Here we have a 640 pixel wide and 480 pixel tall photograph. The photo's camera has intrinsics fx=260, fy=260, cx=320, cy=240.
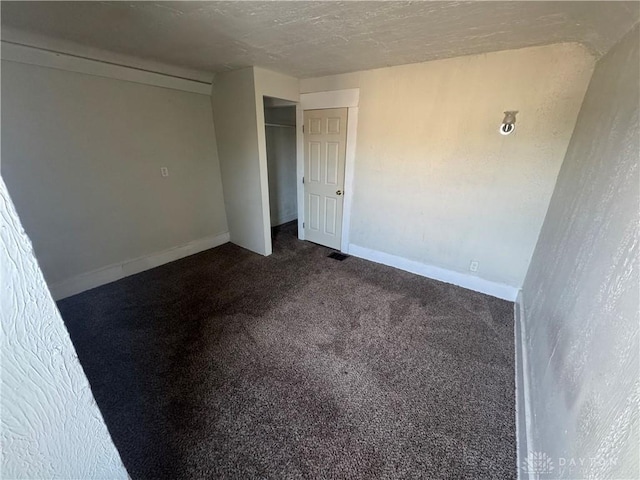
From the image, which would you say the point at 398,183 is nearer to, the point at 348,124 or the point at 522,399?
the point at 348,124

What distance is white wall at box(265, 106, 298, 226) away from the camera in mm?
4426

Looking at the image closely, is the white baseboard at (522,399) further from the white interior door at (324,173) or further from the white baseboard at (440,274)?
the white interior door at (324,173)

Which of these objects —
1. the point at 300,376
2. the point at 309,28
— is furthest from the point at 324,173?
the point at 300,376

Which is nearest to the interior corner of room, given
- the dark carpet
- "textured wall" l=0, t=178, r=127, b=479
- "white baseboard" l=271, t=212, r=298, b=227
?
"textured wall" l=0, t=178, r=127, b=479

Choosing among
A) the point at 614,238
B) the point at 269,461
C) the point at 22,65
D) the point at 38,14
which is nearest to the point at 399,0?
the point at 614,238

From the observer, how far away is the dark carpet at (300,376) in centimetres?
134

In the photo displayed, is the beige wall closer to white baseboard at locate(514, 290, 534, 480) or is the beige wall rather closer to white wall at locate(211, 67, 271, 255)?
white wall at locate(211, 67, 271, 255)

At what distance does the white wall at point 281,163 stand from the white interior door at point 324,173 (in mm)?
992

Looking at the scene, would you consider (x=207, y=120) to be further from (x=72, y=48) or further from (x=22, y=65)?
(x=22, y=65)

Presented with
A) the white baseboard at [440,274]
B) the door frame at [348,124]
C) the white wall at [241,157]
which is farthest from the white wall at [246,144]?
the white baseboard at [440,274]

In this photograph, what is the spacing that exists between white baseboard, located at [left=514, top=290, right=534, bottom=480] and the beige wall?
12.4 ft

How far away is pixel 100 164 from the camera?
2.65 m

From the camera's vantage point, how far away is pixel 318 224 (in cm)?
394

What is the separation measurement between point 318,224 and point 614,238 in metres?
3.16
